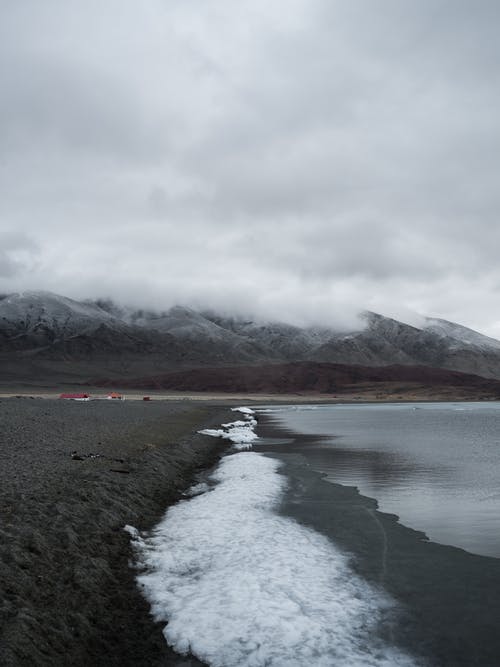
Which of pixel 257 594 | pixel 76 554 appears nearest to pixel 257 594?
pixel 257 594

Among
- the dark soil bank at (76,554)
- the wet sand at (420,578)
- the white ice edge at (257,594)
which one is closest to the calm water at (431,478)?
the wet sand at (420,578)

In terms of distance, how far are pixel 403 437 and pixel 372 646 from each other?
3651cm

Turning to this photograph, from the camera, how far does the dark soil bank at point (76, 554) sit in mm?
7809

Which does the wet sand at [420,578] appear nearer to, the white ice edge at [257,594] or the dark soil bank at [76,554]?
the white ice edge at [257,594]

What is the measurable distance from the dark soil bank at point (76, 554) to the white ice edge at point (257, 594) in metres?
0.51

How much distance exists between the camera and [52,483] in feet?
50.5

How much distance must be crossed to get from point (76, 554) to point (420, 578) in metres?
6.57

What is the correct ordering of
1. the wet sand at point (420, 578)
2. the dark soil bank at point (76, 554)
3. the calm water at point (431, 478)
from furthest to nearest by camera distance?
the calm water at point (431, 478)
the wet sand at point (420, 578)
the dark soil bank at point (76, 554)

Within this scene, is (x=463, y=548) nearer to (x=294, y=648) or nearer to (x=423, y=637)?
(x=423, y=637)

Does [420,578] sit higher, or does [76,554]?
[76,554]

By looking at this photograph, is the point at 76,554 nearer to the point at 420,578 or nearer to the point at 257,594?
the point at 257,594

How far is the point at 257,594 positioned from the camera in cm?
978

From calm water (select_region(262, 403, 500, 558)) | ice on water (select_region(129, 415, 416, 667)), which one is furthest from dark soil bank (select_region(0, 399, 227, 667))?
calm water (select_region(262, 403, 500, 558))

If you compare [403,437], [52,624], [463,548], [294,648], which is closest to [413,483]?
[463,548]
